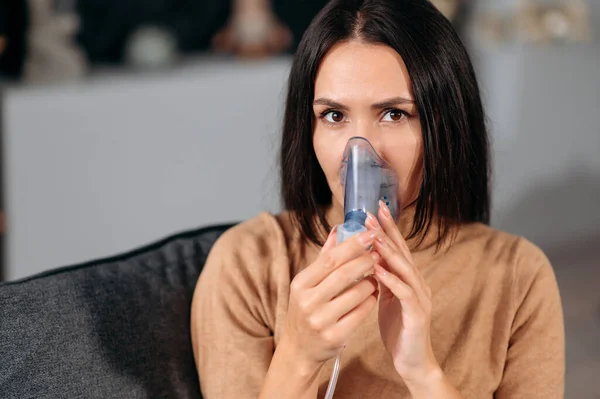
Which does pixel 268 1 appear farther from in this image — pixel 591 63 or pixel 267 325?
pixel 267 325

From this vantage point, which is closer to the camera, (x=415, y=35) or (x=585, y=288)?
(x=415, y=35)

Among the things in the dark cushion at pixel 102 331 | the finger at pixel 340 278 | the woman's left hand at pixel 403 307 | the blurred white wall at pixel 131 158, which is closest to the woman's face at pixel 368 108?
the woman's left hand at pixel 403 307

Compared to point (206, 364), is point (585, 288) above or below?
below

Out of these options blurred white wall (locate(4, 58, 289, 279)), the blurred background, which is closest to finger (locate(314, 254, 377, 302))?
the blurred background

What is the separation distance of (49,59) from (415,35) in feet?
6.80

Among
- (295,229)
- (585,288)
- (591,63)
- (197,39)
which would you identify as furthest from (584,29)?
(295,229)

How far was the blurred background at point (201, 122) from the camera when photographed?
269 cm

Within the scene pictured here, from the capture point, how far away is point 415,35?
3.67 feet

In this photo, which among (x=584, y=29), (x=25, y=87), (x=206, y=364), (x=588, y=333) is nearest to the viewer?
(x=206, y=364)

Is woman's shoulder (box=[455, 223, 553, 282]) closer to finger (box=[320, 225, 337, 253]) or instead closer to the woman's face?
the woman's face

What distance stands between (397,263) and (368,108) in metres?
0.25

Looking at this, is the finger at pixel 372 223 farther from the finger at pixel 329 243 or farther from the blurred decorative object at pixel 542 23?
the blurred decorative object at pixel 542 23

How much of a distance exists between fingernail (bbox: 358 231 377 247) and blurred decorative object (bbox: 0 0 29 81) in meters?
2.07

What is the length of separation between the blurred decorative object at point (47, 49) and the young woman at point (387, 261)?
1.83 m
